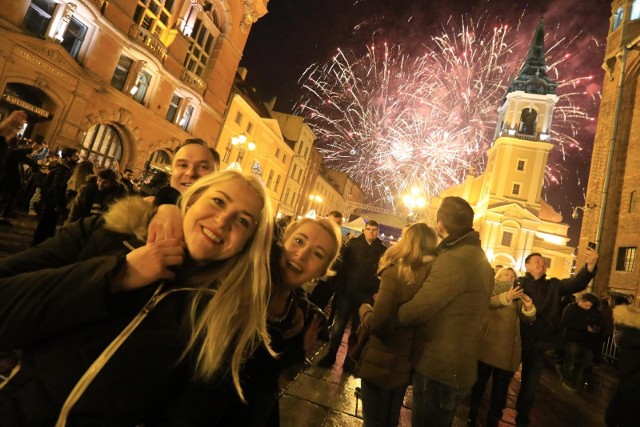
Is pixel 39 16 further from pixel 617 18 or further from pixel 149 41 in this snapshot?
pixel 617 18

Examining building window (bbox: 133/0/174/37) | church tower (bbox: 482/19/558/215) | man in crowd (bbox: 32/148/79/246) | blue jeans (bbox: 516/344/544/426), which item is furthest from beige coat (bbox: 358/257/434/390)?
church tower (bbox: 482/19/558/215)

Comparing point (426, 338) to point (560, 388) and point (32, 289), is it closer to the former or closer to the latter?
point (32, 289)

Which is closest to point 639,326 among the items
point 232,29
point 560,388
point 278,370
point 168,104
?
point 278,370

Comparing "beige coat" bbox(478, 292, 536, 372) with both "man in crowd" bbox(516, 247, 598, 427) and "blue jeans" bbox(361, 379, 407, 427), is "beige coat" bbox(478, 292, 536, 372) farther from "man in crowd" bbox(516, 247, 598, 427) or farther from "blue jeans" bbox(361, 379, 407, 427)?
"blue jeans" bbox(361, 379, 407, 427)

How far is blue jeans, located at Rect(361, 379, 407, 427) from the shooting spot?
256 centimetres

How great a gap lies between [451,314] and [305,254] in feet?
4.15

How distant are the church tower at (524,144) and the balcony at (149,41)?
41.7 m

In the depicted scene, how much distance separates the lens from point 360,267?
569 cm

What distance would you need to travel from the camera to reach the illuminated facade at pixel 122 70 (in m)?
13.4

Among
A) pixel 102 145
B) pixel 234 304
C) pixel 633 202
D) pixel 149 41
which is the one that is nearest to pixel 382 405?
pixel 234 304

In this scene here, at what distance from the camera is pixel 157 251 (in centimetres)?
124

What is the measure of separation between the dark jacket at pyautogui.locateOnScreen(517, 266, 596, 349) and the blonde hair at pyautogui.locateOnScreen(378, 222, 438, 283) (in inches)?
98.1

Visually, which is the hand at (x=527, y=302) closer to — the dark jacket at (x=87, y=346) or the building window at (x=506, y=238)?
the dark jacket at (x=87, y=346)

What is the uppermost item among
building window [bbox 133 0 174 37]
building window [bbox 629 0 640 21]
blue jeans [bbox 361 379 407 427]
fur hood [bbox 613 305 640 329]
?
building window [bbox 629 0 640 21]
